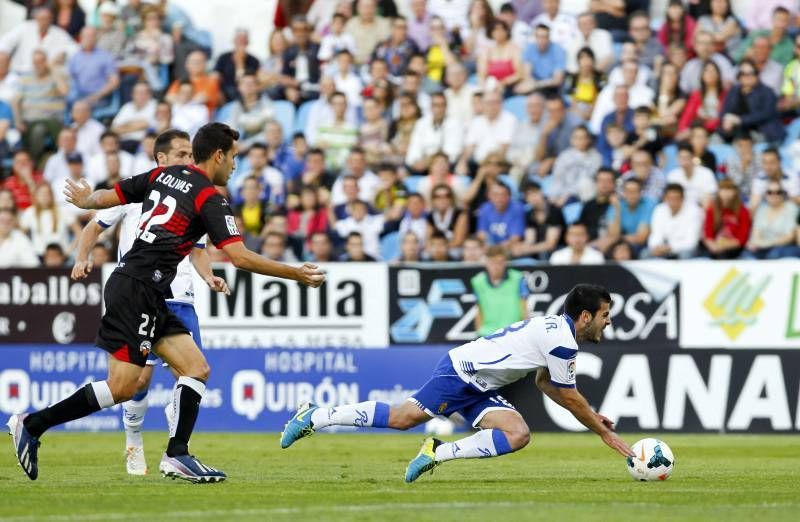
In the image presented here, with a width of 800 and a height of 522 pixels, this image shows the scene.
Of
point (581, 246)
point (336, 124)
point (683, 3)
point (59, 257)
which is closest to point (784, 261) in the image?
point (581, 246)

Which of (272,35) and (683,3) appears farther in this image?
(272,35)

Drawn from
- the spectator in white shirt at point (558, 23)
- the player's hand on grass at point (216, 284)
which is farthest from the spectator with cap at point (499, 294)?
the player's hand on grass at point (216, 284)

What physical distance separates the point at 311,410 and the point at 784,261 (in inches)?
357

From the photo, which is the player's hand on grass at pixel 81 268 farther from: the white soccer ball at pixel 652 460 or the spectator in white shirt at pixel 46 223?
the spectator in white shirt at pixel 46 223

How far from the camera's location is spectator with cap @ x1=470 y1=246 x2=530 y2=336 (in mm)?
18594

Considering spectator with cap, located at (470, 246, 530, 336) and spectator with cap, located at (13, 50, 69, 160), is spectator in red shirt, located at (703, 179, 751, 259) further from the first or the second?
spectator with cap, located at (13, 50, 69, 160)

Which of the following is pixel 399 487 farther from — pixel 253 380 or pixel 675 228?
pixel 675 228

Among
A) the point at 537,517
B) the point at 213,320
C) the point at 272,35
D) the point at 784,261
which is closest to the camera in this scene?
the point at 537,517

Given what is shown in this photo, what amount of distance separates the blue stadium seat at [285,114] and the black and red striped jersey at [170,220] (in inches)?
522

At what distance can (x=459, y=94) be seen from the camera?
22.8m

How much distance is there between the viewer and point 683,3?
22734mm

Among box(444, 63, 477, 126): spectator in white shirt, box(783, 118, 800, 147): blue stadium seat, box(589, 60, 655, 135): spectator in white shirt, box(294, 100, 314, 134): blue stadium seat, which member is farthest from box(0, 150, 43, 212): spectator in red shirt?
box(783, 118, 800, 147): blue stadium seat

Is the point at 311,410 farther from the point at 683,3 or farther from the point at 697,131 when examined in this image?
the point at 683,3

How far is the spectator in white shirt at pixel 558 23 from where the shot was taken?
23.1 metres
